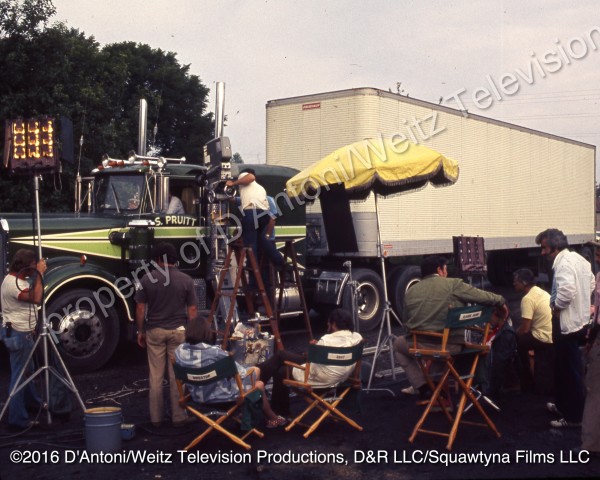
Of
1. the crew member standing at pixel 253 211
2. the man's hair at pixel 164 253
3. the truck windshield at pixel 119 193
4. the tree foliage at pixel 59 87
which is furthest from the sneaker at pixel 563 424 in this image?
the tree foliage at pixel 59 87

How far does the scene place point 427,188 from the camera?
13.3m

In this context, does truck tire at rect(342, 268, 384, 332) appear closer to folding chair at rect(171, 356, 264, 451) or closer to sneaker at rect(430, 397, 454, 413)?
sneaker at rect(430, 397, 454, 413)

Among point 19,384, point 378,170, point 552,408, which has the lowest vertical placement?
point 552,408

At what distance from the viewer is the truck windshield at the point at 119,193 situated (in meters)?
10.2

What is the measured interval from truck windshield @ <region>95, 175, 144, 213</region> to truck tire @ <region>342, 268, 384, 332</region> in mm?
3999

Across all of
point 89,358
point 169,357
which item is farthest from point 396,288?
point 169,357

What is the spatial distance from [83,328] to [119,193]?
219cm

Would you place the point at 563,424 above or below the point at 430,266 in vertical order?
below

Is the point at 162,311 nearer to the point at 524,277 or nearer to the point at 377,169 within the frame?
the point at 377,169

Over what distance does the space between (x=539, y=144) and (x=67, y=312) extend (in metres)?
12.1

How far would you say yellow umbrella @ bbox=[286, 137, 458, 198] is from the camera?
7891 millimetres

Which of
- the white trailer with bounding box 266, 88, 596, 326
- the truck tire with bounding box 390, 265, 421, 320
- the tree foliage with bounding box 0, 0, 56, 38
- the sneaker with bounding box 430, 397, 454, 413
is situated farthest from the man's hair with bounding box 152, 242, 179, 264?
the tree foliage with bounding box 0, 0, 56, 38

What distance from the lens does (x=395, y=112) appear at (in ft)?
41.1

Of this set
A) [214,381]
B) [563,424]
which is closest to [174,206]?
[214,381]
